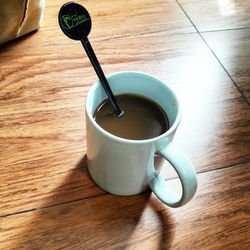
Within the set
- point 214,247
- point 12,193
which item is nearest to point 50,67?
point 12,193

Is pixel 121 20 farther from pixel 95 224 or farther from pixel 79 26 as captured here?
pixel 95 224

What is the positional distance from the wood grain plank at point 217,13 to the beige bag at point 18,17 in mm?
255

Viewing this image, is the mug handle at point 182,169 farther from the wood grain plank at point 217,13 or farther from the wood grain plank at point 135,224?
the wood grain plank at point 217,13

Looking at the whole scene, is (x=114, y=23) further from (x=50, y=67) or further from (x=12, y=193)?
(x=12, y=193)

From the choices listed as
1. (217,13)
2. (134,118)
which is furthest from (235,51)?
(134,118)

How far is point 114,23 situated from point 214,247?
37 cm

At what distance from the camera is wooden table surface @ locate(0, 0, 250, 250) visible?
0.44 meters

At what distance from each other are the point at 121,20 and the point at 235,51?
186 mm

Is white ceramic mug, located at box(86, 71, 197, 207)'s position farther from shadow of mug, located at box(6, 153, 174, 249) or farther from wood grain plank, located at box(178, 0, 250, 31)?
wood grain plank, located at box(178, 0, 250, 31)

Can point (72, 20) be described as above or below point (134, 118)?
above

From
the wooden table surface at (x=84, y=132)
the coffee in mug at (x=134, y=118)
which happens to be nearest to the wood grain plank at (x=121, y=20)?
the wooden table surface at (x=84, y=132)

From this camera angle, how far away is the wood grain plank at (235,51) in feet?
1.97

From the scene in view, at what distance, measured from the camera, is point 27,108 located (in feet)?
1.71

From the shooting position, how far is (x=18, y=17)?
552 millimetres
